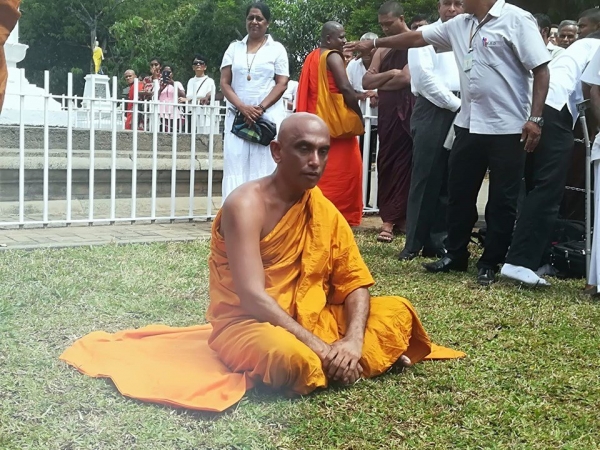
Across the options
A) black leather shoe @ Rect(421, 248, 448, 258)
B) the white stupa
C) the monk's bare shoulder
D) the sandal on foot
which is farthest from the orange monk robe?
the white stupa

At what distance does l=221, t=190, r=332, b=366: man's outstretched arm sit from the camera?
3.20 m

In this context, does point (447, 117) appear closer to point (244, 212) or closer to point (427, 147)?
point (427, 147)

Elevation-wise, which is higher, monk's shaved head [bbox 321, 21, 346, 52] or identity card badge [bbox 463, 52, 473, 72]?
monk's shaved head [bbox 321, 21, 346, 52]

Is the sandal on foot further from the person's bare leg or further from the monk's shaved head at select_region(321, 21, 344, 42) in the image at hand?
the monk's shaved head at select_region(321, 21, 344, 42)

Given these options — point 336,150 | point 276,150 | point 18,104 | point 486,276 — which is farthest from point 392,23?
point 18,104

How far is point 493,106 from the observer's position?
528 centimetres

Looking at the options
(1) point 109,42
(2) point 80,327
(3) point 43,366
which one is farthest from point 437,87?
(1) point 109,42

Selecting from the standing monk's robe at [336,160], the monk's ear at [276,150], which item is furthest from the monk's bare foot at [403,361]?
the standing monk's robe at [336,160]

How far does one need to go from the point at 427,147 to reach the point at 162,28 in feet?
124

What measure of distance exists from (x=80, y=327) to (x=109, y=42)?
45.2 m

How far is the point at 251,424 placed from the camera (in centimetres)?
284

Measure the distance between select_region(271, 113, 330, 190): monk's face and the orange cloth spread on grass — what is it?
14cm

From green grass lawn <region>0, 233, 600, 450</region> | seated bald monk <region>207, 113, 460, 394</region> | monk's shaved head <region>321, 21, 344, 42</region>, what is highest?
monk's shaved head <region>321, 21, 344, 42</region>

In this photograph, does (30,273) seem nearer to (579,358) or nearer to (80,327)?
(80,327)
